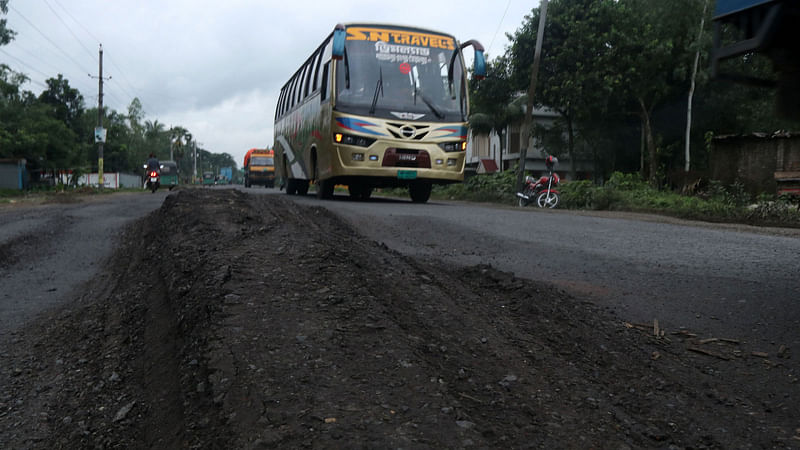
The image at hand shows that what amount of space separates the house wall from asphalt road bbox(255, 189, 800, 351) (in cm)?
787

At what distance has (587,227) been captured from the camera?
27.0ft

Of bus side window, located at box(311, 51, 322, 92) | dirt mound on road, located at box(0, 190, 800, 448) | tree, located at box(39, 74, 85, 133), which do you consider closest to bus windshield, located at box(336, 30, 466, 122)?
bus side window, located at box(311, 51, 322, 92)

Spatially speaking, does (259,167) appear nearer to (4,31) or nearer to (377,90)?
(4,31)

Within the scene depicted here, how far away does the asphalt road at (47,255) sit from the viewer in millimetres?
4528

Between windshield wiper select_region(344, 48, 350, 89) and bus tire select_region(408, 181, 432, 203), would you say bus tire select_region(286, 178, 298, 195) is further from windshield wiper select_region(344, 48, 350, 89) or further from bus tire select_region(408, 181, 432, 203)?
windshield wiper select_region(344, 48, 350, 89)

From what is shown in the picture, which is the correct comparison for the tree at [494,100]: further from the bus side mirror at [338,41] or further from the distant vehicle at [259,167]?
the bus side mirror at [338,41]

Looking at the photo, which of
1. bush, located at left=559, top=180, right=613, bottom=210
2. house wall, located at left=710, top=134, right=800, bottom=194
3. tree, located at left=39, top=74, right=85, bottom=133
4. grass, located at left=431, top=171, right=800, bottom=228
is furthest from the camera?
tree, located at left=39, top=74, right=85, bottom=133

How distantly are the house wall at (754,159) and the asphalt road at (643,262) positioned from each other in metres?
7.87

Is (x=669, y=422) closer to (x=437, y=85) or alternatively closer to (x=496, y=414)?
(x=496, y=414)

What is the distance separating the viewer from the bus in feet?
39.2

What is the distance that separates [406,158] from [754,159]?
10045mm

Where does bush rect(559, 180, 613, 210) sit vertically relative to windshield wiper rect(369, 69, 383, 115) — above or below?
below

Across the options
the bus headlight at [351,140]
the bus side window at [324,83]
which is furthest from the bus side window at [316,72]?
the bus headlight at [351,140]

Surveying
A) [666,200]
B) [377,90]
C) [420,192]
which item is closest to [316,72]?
[377,90]
